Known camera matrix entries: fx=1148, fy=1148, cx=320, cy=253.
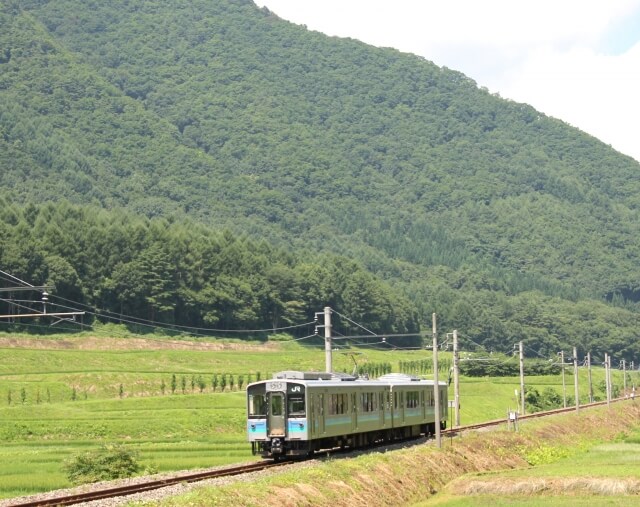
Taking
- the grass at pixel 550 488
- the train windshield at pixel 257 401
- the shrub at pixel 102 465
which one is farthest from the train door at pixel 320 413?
the shrub at pixel 102 465

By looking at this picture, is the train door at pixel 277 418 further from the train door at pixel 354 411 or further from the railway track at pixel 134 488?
the train door at pixel 354 411

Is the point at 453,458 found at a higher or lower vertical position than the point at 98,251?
lower

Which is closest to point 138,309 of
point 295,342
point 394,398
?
point 295,342

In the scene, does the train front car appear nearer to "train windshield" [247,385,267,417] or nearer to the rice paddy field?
"train windshield" [247,385,267,417]

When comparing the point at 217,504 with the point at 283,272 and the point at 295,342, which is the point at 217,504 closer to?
the point at 295,342

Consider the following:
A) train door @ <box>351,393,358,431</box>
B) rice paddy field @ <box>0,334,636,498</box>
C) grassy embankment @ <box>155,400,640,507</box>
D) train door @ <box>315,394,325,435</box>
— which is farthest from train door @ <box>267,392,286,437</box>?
train door @ <box>351,393,358,431</box>

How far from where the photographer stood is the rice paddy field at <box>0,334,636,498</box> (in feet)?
190

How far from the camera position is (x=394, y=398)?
204 ft

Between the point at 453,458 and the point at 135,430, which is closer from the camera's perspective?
the point at 453,458

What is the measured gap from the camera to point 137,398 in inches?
3499

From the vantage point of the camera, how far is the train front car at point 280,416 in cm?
4962

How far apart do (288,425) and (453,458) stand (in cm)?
1122

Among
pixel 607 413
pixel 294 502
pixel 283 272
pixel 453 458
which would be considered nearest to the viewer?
pixel 294 502

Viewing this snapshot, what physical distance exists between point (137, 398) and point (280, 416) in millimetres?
41074
